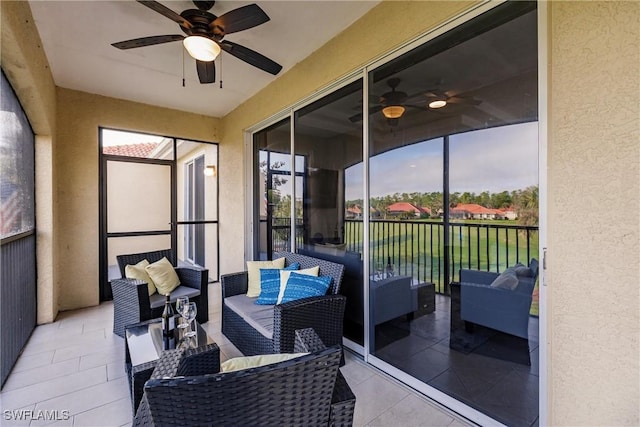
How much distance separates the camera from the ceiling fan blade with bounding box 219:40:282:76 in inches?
92.7

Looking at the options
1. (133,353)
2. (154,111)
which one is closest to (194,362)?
(133,353)

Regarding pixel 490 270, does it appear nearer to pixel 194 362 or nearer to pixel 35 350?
pixel 194 362

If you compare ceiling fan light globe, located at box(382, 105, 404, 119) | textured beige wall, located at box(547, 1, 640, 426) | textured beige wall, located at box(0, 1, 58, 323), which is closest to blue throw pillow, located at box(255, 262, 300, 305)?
ceiling fan light globe, located at box(382, 105, 404, 119)

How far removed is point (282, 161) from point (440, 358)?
113 inches

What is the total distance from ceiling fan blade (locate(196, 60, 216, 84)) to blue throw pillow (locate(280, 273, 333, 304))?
2.06 meters

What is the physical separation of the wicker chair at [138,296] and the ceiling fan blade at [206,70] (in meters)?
2.06

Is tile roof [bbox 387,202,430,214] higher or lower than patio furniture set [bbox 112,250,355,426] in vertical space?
higher

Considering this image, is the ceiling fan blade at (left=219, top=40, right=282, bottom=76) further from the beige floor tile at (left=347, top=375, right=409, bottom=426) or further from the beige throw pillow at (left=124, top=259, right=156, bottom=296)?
the beige floor tile at (left=347, top=375, right=409, bottom=426)

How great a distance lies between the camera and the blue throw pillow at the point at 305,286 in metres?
2.51

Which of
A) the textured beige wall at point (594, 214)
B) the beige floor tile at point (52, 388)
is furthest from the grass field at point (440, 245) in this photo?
the beige floor tile at point (52, 388)

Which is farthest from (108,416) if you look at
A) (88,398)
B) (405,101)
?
(405,101)

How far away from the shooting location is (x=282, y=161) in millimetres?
3918

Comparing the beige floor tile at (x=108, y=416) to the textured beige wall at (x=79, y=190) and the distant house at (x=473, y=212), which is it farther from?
the textured beige wall at (x=79, y=190)

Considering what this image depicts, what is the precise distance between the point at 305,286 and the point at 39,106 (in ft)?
10.1
